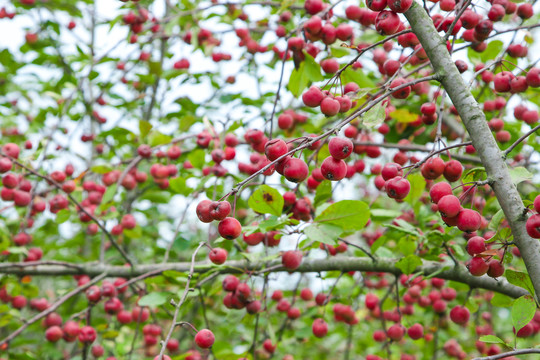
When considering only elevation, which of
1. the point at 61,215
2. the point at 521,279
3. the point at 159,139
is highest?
the point at 159,139

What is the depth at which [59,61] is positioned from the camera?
14.9ft

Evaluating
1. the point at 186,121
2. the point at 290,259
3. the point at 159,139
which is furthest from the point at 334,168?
the point at 186,121

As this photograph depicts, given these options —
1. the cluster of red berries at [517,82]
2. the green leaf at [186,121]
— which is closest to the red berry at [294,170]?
the cluster of red berries at [517,82]

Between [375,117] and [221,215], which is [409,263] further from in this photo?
[221,215]

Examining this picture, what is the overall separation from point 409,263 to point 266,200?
854 millimetres

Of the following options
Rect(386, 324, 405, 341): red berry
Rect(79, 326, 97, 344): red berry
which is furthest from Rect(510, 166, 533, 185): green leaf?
Rect(79, 326, 97, 344): red berry

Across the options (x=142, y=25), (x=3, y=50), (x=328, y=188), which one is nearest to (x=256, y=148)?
(x=328, y=188)

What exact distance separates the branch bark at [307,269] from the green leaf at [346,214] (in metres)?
0.64

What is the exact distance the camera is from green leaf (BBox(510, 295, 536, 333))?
1.41 metres

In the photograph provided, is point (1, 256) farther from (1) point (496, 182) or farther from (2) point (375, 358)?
(1) point (496, 182)

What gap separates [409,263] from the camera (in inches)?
84.2

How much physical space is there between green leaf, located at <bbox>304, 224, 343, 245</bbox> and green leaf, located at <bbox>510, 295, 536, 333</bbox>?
0.60m

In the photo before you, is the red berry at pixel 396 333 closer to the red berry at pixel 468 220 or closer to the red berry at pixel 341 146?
the red berry at pixel 468 220

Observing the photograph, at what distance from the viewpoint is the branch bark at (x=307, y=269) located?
7.20 ft
